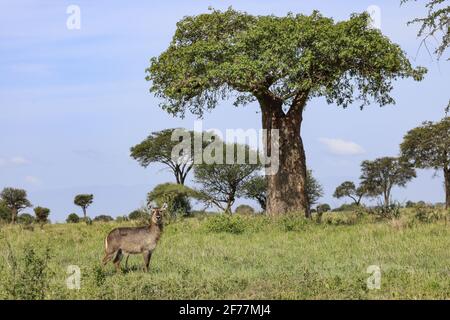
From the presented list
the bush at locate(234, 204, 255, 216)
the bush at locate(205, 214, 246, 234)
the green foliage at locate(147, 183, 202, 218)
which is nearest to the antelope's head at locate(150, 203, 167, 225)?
Result: the bush at locate(205, 214, 246, 234)

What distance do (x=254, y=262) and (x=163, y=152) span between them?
127 feet

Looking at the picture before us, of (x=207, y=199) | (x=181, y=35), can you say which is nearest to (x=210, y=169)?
(x=207, y=199)

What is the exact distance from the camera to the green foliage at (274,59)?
917 inches

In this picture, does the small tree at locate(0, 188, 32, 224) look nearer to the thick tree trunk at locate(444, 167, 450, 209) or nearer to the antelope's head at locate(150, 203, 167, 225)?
the thick tree trunk at locate(444, 167, 450, 209)

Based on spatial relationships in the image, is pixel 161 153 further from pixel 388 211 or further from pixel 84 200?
pixel 388 211

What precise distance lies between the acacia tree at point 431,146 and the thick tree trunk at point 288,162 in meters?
26.1

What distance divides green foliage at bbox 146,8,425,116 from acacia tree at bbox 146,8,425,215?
35mm

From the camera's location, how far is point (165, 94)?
25.5m

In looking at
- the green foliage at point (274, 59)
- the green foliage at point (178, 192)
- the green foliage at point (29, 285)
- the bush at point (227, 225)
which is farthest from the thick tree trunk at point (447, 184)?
the green foliage at point (29, 285)

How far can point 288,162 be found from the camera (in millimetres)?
25453

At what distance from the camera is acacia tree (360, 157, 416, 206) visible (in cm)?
5931

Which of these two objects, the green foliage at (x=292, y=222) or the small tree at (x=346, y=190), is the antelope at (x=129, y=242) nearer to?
the green foliage at (x=292, y=222)

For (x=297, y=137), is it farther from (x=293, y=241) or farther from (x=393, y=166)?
(x=393, y=166)

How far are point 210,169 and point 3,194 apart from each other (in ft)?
57.3
